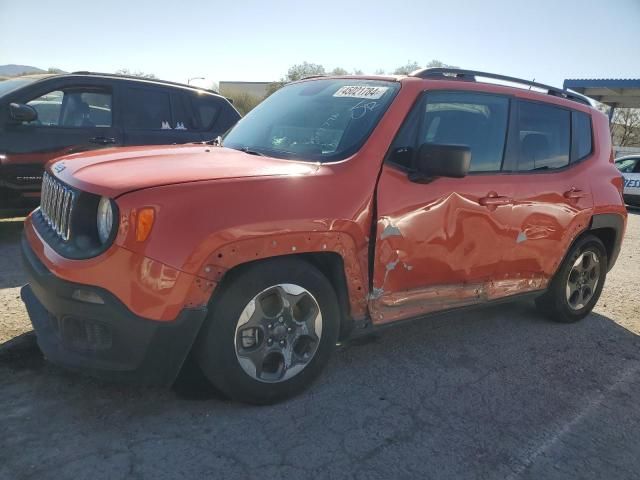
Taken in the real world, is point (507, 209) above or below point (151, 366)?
above

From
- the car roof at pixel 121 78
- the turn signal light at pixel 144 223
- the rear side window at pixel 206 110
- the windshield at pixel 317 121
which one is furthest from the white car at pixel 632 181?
the turn signal light at pixel 144 223

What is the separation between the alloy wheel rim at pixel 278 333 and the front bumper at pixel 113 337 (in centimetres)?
32

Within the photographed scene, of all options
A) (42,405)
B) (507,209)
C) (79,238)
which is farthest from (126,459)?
(507,209)

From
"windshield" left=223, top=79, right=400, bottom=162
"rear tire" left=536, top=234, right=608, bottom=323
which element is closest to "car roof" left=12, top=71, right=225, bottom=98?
"windshield" left=223, top=79, right=400, bottom=162

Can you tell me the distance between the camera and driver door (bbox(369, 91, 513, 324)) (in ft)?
10.5

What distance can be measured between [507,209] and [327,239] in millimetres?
1582

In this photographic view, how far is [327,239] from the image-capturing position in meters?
2.90

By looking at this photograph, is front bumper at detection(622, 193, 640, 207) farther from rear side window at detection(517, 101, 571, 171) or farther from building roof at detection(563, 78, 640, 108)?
rear side window at detection(517, 101, 571, 171)

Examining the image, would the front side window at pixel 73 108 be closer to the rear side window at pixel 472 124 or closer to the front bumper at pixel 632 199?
the rear side window at pixel 472 124

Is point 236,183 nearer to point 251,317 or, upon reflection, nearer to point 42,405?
point 251,317

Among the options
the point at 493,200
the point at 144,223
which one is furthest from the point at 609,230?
the point at 144,223

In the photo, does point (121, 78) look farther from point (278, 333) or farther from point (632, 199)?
point (632, 199)

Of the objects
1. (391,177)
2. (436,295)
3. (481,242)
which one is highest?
(391,177)

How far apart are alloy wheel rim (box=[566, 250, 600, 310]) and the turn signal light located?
12.1 ft
